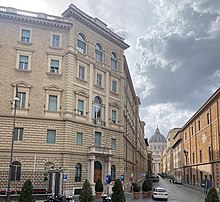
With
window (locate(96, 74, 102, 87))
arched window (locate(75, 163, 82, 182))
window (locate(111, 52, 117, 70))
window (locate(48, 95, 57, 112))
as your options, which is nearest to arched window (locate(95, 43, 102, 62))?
window (locate(96, 74, 102, 87))

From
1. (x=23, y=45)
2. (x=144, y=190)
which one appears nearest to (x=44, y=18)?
(x=23, y=45)

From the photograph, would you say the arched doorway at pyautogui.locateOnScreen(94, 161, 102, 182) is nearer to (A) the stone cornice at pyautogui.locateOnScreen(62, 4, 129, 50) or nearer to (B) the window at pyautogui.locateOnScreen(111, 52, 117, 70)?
(B) the window at pyautogui.locateOnScreen(111, 52, 117, 70)

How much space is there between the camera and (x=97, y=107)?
40.1 metres

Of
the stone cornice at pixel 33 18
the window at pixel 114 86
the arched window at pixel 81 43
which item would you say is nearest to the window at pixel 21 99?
the stone cornice at pixel 33 18

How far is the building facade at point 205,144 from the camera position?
45.1 m

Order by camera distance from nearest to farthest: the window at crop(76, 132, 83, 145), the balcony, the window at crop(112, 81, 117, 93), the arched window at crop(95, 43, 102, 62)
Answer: the window at crop(76, 132, 83, 145) → the balcony → the arched window at crop(95, 43, 102, 62) → the window at crop(112, 81, 117, 93)

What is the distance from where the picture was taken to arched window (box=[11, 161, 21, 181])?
105ft

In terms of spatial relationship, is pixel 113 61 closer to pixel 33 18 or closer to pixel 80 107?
pixel 80 107

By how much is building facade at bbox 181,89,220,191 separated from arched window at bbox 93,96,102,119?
1661 cm

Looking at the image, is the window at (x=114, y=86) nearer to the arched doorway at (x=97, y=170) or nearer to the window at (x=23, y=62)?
the arched doorway at (x=97, y=170)

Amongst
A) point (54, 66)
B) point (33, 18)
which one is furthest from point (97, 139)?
point (33, 18)

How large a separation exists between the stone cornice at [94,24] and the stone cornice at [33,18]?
4.33 feet

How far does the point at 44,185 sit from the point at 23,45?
16042 mm

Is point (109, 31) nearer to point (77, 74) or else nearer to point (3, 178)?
point (77, 74)
